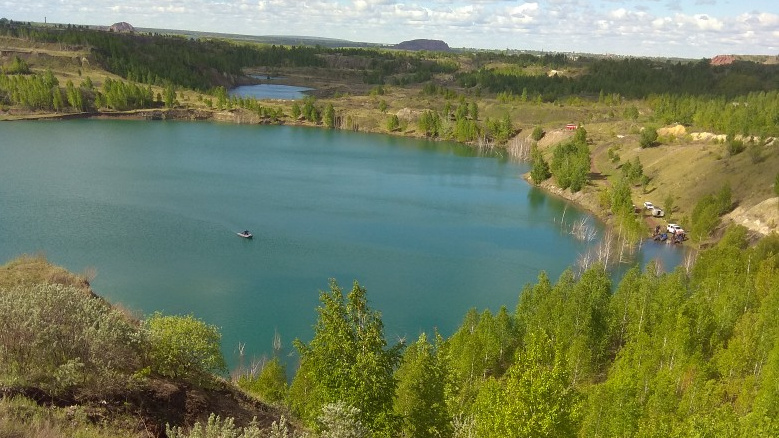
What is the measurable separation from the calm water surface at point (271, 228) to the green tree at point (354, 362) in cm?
1708

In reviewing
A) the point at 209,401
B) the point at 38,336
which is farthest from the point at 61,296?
the point at 209,401

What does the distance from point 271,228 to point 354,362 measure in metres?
38.3

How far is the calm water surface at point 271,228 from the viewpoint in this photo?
122 feet

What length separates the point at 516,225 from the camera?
59.0 m

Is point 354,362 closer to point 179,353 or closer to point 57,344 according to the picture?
point 179,353

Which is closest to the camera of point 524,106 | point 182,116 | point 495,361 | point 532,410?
point 532,410

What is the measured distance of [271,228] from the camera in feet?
169

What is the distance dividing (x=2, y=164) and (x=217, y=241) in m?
39.6

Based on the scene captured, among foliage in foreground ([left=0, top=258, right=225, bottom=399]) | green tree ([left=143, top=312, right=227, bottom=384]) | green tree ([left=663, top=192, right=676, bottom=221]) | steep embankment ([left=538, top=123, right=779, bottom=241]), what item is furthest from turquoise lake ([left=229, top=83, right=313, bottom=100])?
foliage in foreground ([left=0, top=258, right=225, bottom=399])

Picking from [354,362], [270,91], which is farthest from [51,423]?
[270,91]

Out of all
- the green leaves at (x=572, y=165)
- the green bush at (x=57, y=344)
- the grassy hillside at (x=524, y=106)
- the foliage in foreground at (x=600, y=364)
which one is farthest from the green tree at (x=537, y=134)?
the green bush at (x=57, y=344)

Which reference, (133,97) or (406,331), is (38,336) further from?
(133,97)

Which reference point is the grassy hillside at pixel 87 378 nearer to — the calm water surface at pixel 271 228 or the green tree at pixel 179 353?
the green tree at pixel 179 353

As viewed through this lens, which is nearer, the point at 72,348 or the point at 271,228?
the point at 72,348
